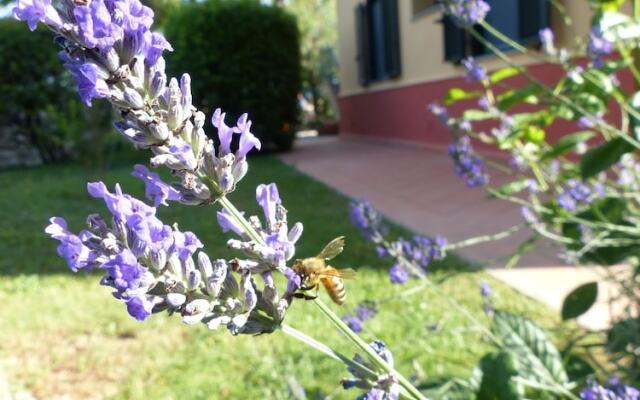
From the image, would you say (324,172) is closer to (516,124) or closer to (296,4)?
(516,124)

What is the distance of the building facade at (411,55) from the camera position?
236 inches

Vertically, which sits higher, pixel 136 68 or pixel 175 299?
pixel 136 68

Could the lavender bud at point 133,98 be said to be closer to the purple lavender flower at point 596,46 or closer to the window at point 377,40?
the purple lavender flower at point 596,46

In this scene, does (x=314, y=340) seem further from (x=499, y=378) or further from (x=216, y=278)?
(x=499, y=378)

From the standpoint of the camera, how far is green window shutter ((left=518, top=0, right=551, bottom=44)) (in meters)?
5.83

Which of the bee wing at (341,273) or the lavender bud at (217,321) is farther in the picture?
the bee wing at (341,273)

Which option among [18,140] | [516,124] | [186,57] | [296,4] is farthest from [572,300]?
[296,4]

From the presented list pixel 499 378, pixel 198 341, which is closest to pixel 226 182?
pixel 499 378

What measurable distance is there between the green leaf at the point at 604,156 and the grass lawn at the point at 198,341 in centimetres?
40

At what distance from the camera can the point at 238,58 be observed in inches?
425

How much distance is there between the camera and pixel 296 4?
2525 centimetres

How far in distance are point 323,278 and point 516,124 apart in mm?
1461

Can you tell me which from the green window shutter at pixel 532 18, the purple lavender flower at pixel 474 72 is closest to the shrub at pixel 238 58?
the green window shutter at pixel 532 18

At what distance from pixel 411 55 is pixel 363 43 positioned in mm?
2323
